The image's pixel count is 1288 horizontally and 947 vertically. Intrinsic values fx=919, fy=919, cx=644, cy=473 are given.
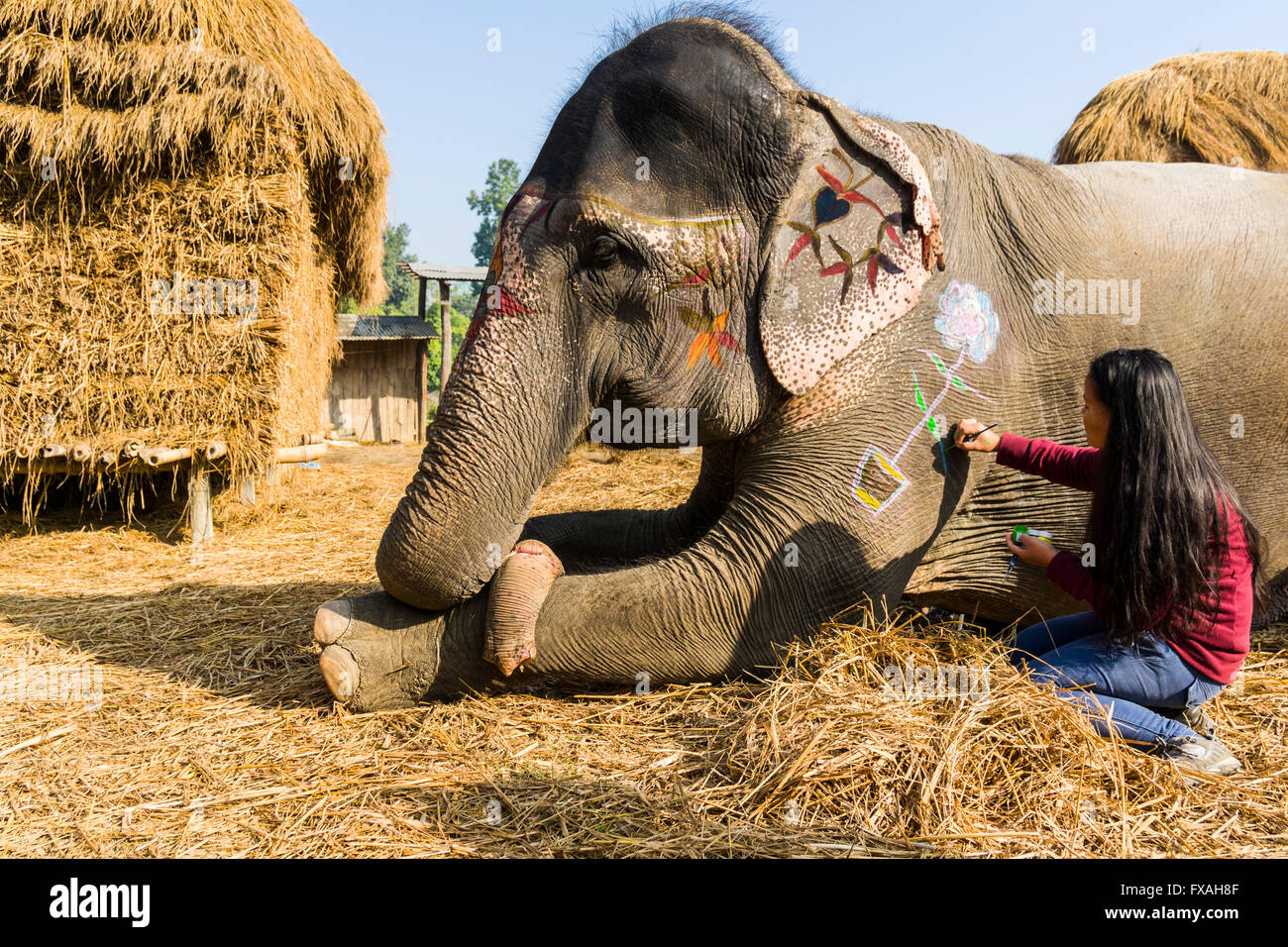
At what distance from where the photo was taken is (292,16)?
7.60 metres

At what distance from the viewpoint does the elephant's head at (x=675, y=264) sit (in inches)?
111

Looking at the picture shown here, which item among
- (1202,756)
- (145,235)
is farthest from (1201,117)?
(145,235)

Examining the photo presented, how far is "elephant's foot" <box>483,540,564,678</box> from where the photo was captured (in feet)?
9.25

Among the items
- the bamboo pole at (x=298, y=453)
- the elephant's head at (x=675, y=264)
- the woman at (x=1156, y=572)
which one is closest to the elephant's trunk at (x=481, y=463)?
the elephant's head at (x=675, y=264)

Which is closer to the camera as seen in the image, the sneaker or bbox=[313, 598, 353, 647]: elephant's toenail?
the sneaker

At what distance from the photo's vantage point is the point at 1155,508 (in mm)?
2490

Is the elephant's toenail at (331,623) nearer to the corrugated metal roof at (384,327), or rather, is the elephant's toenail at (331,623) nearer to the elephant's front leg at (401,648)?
the elephant's front leg at (401,648)

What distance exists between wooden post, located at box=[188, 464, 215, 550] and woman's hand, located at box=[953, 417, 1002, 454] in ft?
17.8

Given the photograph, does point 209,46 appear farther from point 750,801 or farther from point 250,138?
point 750,801

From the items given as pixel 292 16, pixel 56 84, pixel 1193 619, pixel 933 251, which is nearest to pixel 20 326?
pixel 56 84

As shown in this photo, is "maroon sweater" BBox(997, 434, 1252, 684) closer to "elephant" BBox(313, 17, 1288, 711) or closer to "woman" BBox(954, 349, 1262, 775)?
"woman" BBox(954, 349, 1262, 775)

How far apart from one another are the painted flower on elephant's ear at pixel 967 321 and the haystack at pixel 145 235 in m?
5.10

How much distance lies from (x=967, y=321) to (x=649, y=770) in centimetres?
177

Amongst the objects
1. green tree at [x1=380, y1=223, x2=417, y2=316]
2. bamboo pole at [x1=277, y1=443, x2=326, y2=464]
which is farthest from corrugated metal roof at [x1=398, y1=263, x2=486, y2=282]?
green tree at [x1=380, y1=223, x2=417, y2=316]
